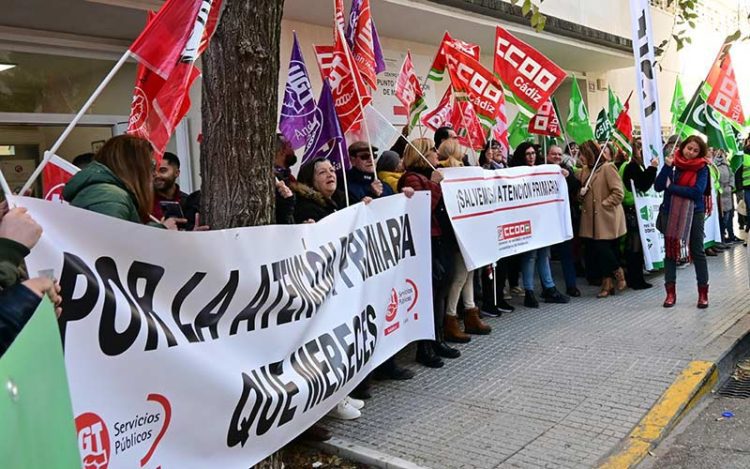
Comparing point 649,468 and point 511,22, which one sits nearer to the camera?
point 649,468

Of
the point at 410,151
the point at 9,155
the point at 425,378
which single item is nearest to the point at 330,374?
the point at 425,378

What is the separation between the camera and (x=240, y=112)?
10.5 feet

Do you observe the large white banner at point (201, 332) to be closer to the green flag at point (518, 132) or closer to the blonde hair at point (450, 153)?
the blonde hair at point (450, 153)

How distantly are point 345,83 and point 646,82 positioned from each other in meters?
4.64

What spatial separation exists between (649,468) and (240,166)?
289cm

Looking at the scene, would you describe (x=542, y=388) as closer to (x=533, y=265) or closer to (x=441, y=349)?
(x=441, y=349)

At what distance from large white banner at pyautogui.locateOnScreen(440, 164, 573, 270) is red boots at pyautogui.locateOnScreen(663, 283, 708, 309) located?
51.1 inches

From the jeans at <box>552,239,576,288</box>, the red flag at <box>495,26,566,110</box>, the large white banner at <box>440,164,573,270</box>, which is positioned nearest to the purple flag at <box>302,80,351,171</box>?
the large white banner at <box>440,164,573,270</box>

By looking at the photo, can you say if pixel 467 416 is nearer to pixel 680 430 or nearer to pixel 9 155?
pixel 680 430

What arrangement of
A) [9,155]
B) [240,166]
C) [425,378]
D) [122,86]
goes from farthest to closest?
[122,86], [9,155], [425,378], [240,166]

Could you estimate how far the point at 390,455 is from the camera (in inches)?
152

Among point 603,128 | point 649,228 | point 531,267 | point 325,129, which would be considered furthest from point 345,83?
point 603,128

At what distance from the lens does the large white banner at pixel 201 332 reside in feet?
7.77

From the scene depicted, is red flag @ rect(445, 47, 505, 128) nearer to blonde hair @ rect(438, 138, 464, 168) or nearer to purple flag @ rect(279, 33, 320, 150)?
blonde hair @ rect(438, 138, 464, 168)
